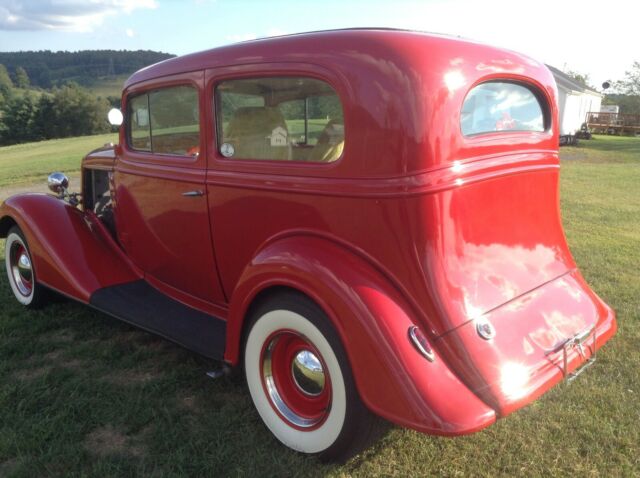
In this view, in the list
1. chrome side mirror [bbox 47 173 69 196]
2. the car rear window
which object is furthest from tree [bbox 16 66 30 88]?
the car rear window

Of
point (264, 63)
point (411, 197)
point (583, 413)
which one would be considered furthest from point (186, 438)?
point (583, 413)

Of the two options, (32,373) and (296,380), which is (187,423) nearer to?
(296,380)

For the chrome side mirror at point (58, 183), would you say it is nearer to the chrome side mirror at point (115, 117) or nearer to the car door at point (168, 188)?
the car door at point (168, 188)

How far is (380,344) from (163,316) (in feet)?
5.47

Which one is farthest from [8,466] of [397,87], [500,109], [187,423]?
[500,109]

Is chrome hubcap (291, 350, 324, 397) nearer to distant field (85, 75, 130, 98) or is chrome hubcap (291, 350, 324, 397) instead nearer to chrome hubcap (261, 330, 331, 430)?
chrome hubcap (261, 330, 331, 430)

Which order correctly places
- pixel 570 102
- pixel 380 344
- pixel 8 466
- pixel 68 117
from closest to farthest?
pixel 380 344 < pixel 8 466 < pixel 570 102 < pixel 68 117

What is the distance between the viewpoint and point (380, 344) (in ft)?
6.36

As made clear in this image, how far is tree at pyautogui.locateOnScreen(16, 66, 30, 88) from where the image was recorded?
298 ft

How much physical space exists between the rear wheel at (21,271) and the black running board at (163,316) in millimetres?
885

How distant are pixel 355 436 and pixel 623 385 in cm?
183

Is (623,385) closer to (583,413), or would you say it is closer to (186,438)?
(583,413)

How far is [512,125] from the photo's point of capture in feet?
8.57

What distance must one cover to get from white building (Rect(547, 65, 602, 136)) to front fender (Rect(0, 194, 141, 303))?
91.4ft
